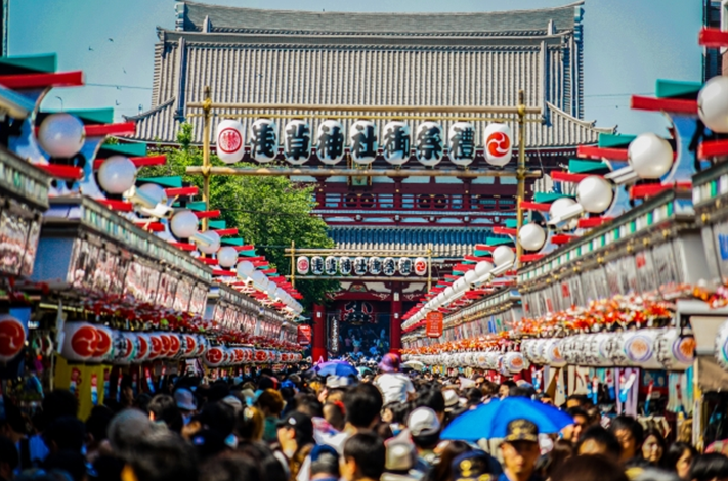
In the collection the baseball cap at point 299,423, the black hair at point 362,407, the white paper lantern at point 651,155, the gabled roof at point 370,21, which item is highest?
the gabled roof at point 370,21

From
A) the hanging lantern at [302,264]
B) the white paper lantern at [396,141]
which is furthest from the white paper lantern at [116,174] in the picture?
the hanging lantern at [302,264]

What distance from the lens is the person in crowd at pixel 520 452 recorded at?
26.3 feet

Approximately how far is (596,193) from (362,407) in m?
9.55

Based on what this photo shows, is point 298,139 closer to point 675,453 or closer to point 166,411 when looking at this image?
point 166,411

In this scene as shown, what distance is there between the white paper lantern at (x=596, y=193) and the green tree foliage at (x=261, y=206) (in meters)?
28.1

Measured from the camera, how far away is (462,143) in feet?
98.6

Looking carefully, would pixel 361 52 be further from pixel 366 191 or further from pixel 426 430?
pixel 426 430

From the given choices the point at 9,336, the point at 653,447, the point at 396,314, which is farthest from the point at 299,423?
the point at 396,314

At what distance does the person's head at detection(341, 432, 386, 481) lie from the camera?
734cm

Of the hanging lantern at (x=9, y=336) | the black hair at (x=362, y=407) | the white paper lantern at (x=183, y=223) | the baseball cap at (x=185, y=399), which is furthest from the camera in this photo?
the white paper lantern at (x=183, y=223)

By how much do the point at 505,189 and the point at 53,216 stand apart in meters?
49.2

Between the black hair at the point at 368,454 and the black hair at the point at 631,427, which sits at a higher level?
the black hair at the point at 631,427

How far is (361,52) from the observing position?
Answer: 224ft

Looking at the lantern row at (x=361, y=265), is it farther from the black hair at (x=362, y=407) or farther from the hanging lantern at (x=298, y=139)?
the black hair at (x=362, y=407)
